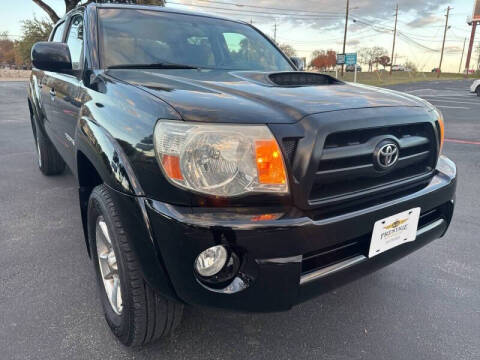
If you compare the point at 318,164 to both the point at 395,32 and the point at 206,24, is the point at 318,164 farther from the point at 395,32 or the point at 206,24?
the point at 395,32

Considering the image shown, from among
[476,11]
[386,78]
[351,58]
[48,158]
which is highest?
[476,11]

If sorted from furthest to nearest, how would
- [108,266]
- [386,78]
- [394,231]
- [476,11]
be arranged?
1. [476,11]
2. [386,78]
3. [108,266]
4. [394,231]

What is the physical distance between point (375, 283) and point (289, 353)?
883 millimetres

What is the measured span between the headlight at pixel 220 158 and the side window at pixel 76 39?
1490 mm

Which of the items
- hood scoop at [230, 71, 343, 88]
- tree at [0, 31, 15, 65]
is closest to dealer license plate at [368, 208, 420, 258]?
hood scoop at [230, 71, 343, 88]

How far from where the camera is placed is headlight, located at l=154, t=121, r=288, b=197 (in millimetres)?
1306

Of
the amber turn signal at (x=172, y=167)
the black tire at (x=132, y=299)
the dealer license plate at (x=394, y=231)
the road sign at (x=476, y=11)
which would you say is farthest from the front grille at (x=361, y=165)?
the road sign at (x=476, y=11)

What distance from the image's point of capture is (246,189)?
133cm

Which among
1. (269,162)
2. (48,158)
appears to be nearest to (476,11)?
(48,158)

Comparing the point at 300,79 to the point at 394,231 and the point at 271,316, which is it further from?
the point at 271,316

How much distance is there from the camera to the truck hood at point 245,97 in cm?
136

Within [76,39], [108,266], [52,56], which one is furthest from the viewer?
[76,39]

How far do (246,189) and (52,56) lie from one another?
66.0 inches

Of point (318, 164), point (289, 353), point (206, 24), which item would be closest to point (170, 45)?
point (206, 24)
